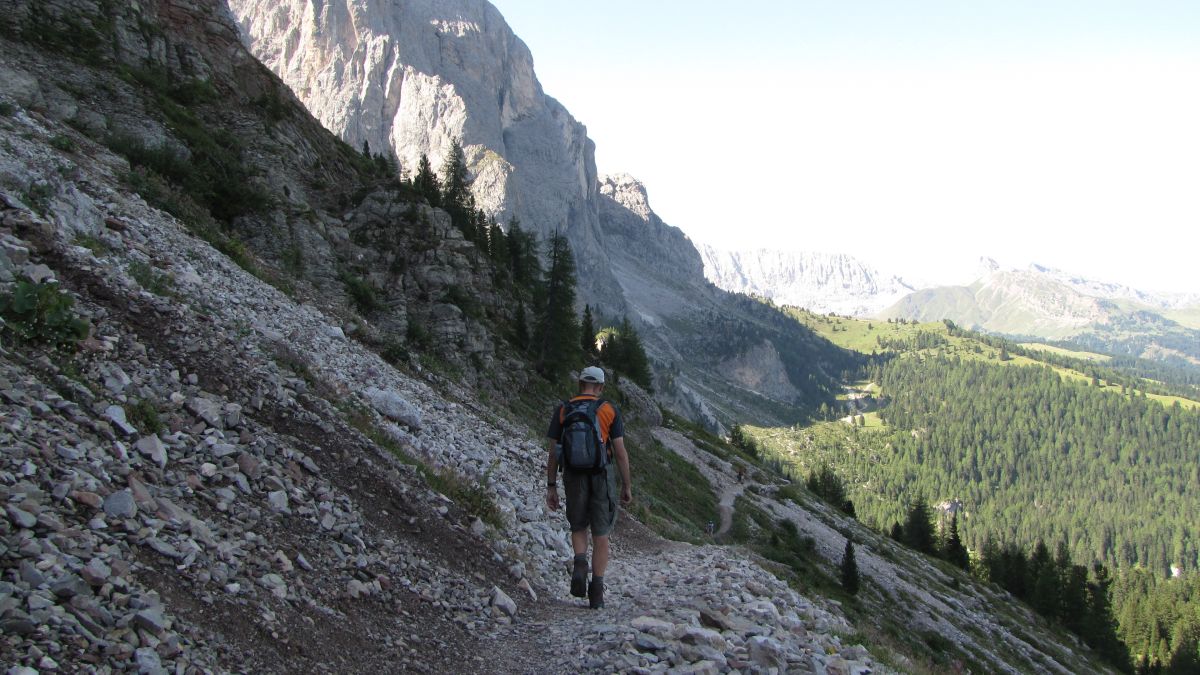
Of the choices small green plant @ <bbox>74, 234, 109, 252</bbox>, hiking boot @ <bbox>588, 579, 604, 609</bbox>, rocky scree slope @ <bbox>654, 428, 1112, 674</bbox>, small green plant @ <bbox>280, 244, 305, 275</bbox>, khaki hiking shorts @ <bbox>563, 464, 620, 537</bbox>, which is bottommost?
rocky scree slope @ <bbox>654, 428, 1112, 674</bbox>

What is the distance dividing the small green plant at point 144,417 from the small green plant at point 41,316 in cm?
127

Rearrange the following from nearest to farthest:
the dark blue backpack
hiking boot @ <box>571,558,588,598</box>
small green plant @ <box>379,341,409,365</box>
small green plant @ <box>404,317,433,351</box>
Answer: the dark blue backpack
hiking boot @ <box>571,558,588,598</box>
small green plant @ <box>379,341,409,365</box>
small green plant @ <box>404,317,433,351</box>

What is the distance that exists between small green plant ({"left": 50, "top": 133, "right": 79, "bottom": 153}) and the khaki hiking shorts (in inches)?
702

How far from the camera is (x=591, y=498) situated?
412 inches

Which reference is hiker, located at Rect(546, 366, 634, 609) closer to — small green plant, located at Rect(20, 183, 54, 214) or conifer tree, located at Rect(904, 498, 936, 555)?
small green plant, located at Rect(20, 183, 54, 214)

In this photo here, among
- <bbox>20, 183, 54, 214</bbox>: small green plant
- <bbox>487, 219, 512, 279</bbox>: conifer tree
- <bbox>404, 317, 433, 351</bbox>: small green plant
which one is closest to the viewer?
<bbox>20, 183, 54, 214</bbox>: small green plant

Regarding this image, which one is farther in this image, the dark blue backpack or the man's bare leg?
the man's bare leg

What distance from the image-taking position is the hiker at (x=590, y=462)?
10.1m

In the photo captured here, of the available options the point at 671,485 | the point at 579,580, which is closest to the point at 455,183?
the point at 671,485

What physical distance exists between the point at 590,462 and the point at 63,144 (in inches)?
730

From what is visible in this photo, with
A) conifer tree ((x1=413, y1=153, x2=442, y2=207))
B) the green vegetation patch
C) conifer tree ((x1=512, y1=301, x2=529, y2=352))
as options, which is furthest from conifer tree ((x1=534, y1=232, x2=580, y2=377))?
conifer tree ((x1=413, y1=153, x2=442, y2=207))

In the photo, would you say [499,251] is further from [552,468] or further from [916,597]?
[552,468]

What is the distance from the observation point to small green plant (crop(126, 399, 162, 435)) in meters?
7.91

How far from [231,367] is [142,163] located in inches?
676
